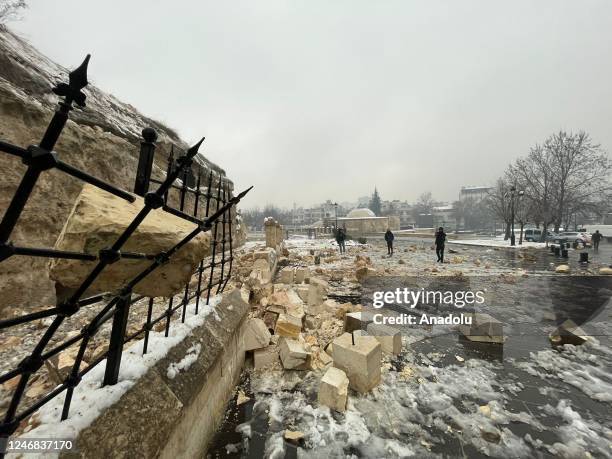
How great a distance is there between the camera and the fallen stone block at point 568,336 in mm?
3529

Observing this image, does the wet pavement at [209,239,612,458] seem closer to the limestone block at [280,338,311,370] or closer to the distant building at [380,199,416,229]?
the limestone block at [280,338,311,370]

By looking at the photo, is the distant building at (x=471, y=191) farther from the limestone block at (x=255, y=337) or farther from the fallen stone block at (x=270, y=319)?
the limestone block at (x=255, y=337)

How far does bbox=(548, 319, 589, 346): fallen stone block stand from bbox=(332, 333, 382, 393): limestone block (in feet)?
9.80

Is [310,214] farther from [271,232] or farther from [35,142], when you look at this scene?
[35,142]

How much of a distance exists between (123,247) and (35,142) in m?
6.76

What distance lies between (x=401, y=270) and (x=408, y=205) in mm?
103232

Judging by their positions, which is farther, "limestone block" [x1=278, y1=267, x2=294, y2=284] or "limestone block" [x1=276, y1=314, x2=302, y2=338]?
"limestone block" [x1=278, y1=267, x2=294, y2=284]

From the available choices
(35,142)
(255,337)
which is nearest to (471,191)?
(255,337)

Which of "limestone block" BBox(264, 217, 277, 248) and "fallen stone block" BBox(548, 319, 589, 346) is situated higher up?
"limestone block" BBox(264, 217, 277, 248)

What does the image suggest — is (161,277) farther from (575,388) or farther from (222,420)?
(575,388)

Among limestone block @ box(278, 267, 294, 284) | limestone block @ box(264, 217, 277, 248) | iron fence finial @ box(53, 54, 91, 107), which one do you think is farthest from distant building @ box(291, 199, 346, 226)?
iron fence finial @ box(53, 54, 91, 107)

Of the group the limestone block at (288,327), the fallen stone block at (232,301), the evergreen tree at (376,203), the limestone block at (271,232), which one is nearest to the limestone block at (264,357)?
the limestone block at (288,327)

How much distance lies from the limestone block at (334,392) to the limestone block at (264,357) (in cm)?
79

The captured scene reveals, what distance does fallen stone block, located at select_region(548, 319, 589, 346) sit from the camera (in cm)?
353
